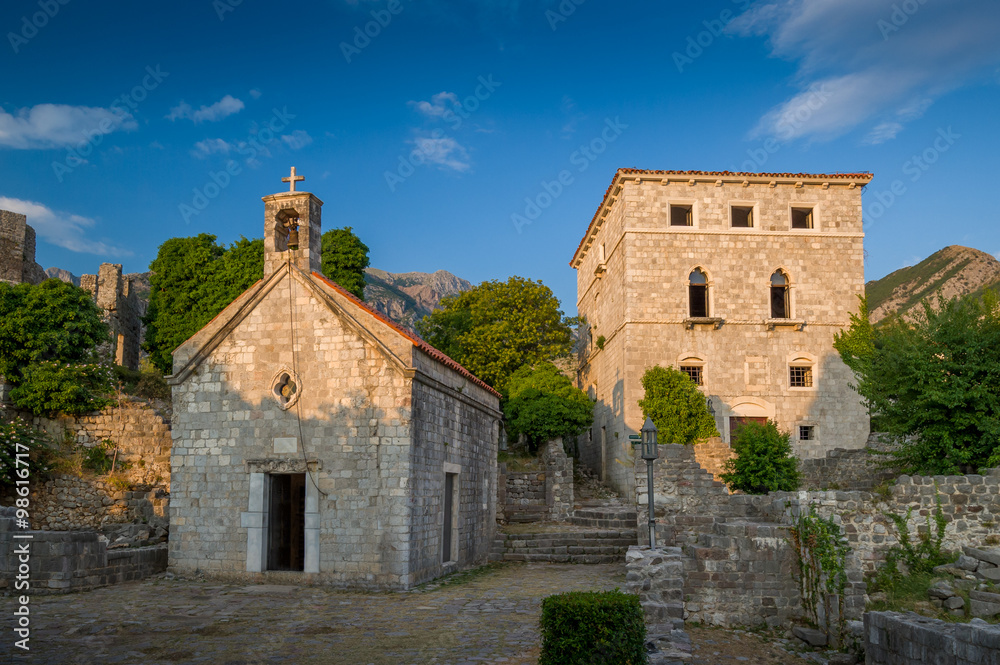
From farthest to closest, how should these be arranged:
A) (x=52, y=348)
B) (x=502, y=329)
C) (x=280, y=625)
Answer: (x=502, y=329) → (x=52, y=348) → (x=280, y=625)

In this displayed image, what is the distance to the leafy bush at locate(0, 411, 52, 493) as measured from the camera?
17.9 metres

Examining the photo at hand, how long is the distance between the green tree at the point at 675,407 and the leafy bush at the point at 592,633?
18938mm

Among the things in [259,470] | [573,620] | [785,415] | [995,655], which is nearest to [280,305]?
[259,470]

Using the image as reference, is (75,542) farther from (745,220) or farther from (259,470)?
(745,220)

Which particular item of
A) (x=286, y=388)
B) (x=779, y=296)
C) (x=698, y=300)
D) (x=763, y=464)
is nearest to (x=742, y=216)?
(x=779, y=296)

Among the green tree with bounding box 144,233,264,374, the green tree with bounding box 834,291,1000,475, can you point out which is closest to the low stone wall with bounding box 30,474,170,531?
the green tree with bounding box 144,233,264,374

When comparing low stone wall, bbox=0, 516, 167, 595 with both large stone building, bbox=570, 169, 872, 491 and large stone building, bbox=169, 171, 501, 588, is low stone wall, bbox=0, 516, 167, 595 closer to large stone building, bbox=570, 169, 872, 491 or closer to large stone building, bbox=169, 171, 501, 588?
large stone building, bbox=169, 171, 501, 588

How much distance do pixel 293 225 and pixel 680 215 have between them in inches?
709

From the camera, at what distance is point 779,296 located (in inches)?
1159

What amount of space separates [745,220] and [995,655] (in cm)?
2401

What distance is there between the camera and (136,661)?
8719mm

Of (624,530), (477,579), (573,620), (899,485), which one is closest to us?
(573,620)

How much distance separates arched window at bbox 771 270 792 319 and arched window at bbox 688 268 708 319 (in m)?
2.69

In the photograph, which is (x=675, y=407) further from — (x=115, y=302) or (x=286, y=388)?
(x=115, y=302)
